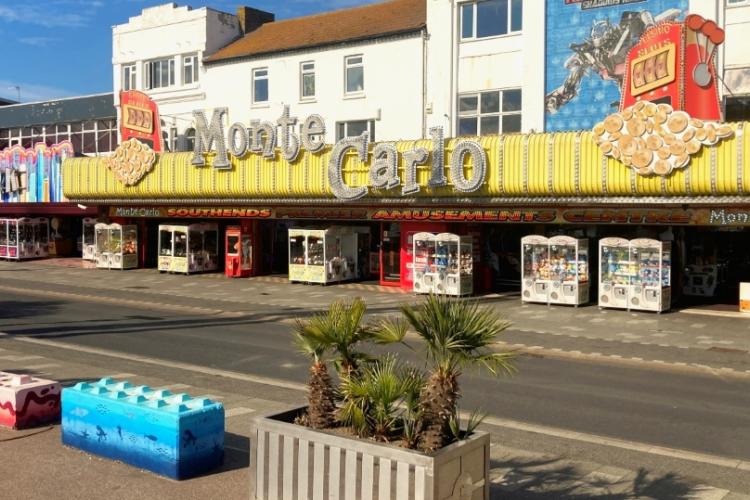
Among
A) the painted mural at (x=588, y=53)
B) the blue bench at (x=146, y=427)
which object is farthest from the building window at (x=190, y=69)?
the blue bench at (x=146, y=427)

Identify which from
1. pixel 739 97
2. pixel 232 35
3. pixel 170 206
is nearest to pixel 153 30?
pixel 232 35

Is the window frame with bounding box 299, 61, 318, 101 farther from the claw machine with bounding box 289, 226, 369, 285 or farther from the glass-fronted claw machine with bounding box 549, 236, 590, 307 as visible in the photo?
the glass-fronted claw machine with bounding box 549, 236, 590, 307

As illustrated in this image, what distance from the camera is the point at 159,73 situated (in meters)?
40.5

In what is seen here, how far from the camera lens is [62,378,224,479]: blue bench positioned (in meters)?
7.73

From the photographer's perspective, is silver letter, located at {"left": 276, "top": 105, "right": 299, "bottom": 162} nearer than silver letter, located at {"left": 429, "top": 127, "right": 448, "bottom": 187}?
No

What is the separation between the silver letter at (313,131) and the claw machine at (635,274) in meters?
10.8

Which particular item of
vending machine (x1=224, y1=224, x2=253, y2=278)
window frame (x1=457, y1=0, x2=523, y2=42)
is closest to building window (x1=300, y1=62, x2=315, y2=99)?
vending machine (x1=224, y1=224, x2=253, y2=278)

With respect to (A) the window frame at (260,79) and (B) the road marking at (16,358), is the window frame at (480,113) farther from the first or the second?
(B) the road marking at (16,358)

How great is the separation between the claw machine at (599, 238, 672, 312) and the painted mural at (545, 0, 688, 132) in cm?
529

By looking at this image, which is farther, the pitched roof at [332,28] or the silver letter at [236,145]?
the pitched roof at [332,28]

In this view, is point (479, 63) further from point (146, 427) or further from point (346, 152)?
point (146, 427)

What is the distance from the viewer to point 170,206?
36.1 meters

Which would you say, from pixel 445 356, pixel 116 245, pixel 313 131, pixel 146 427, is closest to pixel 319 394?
pixel 445 356

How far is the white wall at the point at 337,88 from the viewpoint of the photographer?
3167 centimetres
